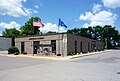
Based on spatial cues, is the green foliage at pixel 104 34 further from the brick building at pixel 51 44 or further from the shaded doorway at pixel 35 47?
the shaded doorway at pixel 35 47

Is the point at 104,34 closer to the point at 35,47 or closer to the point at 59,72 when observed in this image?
the point at 35,47

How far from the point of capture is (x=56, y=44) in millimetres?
39812

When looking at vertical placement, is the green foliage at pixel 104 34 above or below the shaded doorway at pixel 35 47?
above

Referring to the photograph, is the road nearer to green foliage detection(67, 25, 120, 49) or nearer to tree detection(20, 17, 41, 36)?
tree detection(20, 17, 41, 36)

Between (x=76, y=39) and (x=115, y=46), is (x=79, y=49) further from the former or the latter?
(x=115, y=46)

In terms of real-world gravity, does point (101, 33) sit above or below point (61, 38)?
above

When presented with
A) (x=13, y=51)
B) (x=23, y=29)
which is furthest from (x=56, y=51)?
(x=23, y=29)

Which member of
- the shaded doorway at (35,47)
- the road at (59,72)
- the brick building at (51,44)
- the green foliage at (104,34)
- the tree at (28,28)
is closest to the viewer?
the road at (59,72)

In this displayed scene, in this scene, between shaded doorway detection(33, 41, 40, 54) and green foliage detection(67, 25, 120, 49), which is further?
green foliage detection(67, 25, 120, 49)

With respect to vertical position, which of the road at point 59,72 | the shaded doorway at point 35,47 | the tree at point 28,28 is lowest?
the road at point 59,72

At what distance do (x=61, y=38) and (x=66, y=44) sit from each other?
154 cm

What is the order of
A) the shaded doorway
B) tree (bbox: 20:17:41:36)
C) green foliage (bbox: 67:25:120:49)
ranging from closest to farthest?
1. the shaded doorway
2. tree (bbox: 20:17:41:36)
3. green foliage (bbox: 67:25:120:49)

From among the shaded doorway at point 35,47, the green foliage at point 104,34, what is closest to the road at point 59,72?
the shaded doorway at point 35,47

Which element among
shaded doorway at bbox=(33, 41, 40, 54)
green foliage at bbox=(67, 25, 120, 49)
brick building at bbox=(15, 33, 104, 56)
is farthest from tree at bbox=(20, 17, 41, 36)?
green foliage at bbox=(67, 25, 120, 49)
